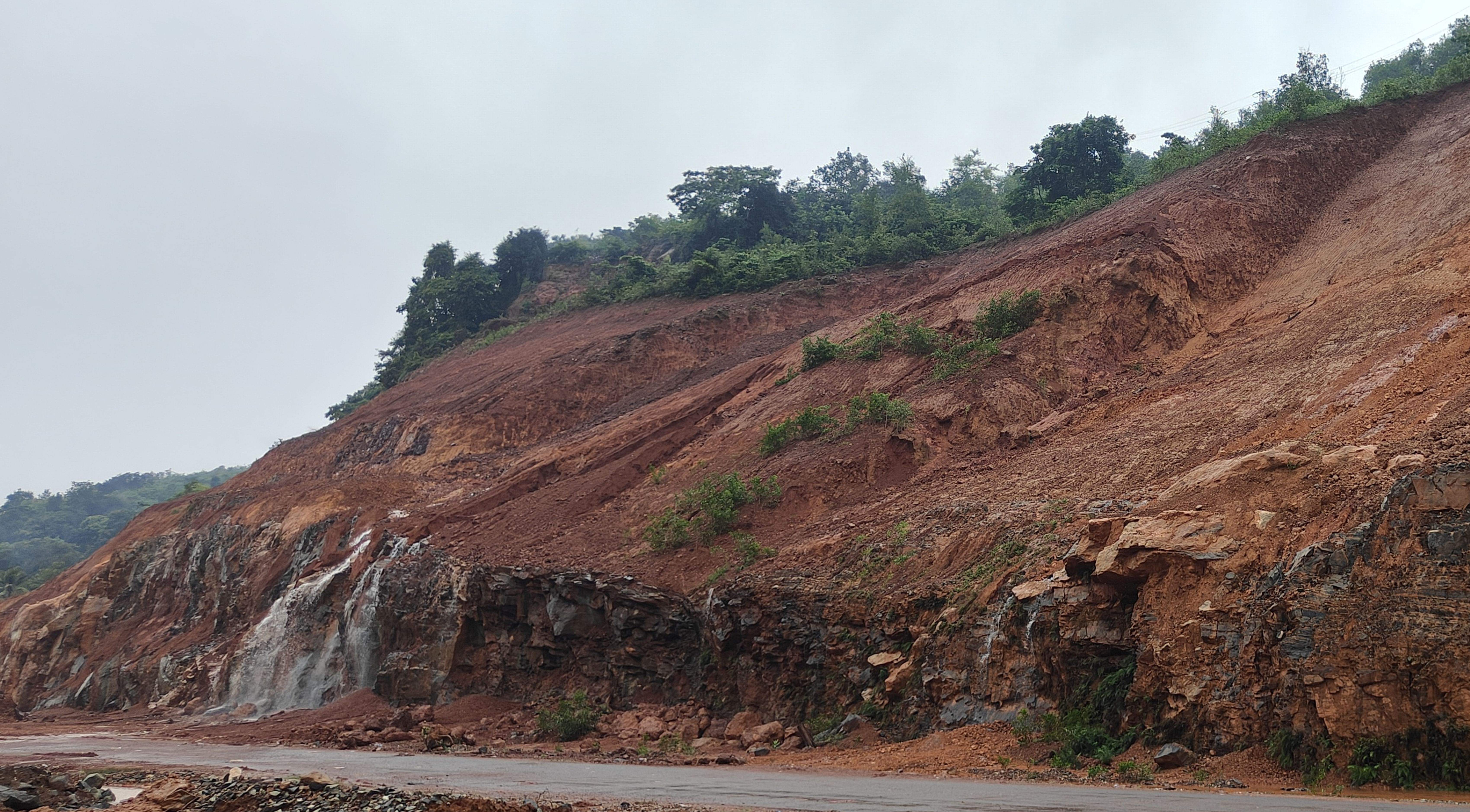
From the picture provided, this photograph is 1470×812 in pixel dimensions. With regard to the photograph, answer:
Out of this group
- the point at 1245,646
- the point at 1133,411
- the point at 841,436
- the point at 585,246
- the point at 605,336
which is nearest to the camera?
the point at 1245,646

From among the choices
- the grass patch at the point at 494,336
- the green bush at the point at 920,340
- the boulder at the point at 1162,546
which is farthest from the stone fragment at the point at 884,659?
the grass patch at the point at 494,336

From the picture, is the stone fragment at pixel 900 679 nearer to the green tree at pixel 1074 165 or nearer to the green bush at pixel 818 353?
the green bush at pixel 818 353

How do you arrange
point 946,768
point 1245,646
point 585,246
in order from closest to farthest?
1. point 1245,646
2. point 946,768
3. point 585,246

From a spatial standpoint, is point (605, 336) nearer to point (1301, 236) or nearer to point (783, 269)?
point (783, 269)

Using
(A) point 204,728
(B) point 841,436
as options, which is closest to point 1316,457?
(B) point 841,436

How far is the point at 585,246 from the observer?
61469mm

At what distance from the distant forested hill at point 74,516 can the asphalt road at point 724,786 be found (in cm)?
4943

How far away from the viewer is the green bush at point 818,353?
25.5m

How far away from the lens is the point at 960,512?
15.6m

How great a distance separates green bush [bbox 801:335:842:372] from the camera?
25.5 meters

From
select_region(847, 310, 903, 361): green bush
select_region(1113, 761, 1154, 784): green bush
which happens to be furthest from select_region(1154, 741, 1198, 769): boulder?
select_region(847, 310, 903, 361): green bush

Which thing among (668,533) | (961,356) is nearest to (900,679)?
(668,533)

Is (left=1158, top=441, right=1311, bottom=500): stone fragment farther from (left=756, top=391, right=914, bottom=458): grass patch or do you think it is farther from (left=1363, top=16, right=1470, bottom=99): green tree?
(left=1363, top=16, right=1470, bottom=99): green tree

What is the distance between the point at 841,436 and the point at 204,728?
14741mm
